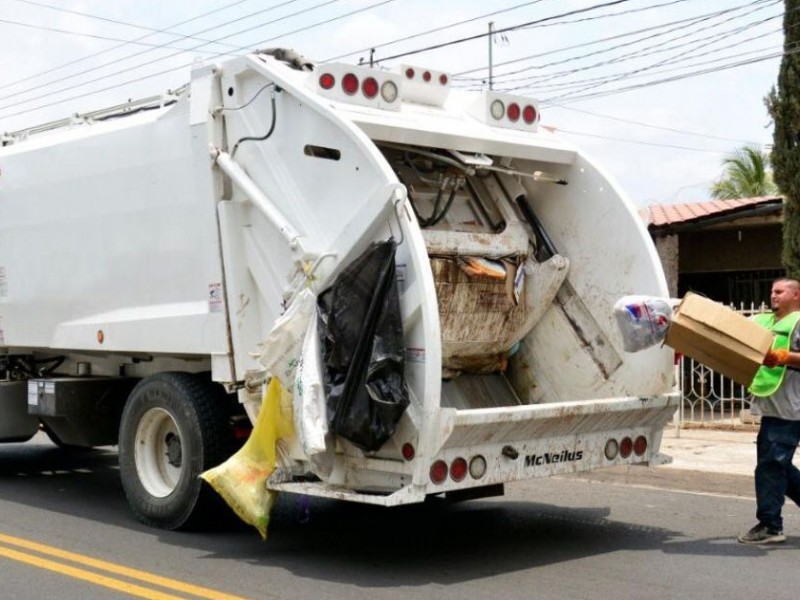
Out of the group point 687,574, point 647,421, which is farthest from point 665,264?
point 687,574

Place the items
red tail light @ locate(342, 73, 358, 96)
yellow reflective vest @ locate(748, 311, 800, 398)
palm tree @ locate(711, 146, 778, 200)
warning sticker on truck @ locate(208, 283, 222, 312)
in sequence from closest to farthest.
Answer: red tail light @ locate(342, 73, 358, 96) → yellow reflective vest @ locate(748, 311, 800, 398) → warning sticker on truck @ locate(208, 283, 222, 312) → palm tree @ locate(711, 146, 778, 200)

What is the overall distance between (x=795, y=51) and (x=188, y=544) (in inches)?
398

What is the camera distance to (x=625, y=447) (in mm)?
7332

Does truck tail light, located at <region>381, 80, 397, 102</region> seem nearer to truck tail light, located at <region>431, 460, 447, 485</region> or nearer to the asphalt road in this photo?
truck tail light, located at <region>431, 460, 447, 485</region>

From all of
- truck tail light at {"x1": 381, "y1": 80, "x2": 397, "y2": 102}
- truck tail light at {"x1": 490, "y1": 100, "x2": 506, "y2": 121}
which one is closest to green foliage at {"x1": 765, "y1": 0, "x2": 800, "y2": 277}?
truck tail light at {"x1": 490, "y1": 100, "x2": 506, "y2": 121}

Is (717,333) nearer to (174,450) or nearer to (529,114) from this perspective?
(529,114)

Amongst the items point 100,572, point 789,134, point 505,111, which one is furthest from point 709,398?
point 100,572

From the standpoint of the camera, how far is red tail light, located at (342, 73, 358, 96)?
688 centimetres

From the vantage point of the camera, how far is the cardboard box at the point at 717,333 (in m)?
6.77

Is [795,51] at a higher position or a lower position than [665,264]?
higher

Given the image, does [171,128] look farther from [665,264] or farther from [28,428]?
[665,264]

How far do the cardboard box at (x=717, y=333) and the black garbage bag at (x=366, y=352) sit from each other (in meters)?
1.68

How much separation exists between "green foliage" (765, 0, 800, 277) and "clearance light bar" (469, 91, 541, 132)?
7.25 metres

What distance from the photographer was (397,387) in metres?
6.14
